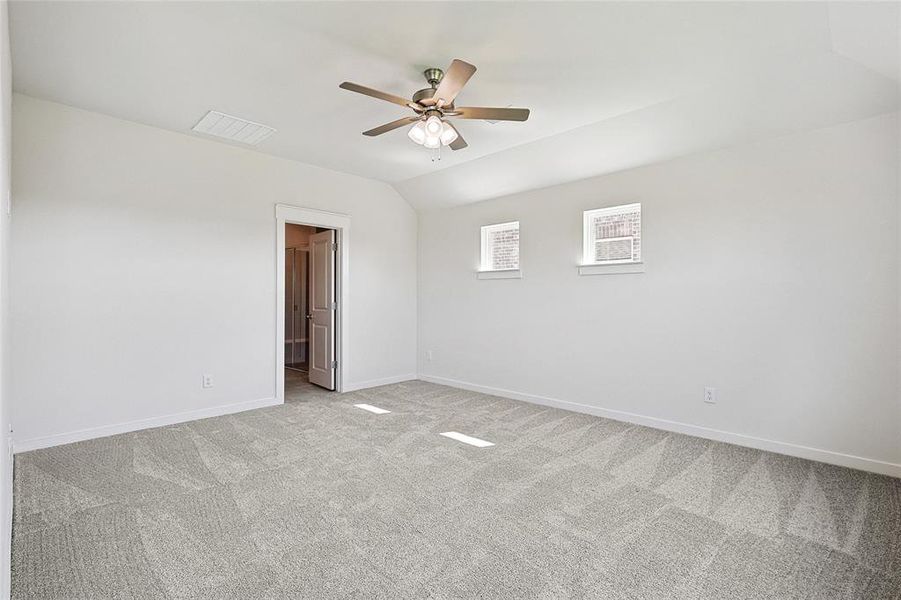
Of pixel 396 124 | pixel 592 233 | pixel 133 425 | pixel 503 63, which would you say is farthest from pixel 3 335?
pixel 592 233

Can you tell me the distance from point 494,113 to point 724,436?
327cm

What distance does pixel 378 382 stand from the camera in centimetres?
600

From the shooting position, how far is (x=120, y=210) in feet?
12.8

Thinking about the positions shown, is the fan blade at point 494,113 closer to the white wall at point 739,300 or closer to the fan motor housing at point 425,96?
the fan motor housing at point 425,96

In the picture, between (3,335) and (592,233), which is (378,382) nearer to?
(592,233)

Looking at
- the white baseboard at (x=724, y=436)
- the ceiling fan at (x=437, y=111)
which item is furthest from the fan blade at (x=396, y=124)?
the white baseboard at (x=724, y=436)

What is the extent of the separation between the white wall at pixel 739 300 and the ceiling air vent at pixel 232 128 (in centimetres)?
282

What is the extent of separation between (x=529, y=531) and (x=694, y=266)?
9.27 ft

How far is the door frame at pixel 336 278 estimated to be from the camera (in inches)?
195

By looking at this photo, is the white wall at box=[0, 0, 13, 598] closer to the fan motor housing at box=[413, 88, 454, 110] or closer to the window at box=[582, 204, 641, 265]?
the fan motor housing at box=[413, 88, 454, 110]

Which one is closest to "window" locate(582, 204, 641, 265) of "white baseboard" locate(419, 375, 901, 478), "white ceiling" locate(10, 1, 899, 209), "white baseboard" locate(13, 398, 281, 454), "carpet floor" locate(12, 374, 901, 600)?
"white ceiling" locate(10, 1, 899, 209)

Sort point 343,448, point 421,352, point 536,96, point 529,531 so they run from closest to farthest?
point 529,531 < point 536,96 < point 343,448 < point 421,352

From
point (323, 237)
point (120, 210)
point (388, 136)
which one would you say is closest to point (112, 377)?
point (120, 210)

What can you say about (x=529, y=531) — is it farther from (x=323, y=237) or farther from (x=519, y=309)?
(x=323, y=237)
